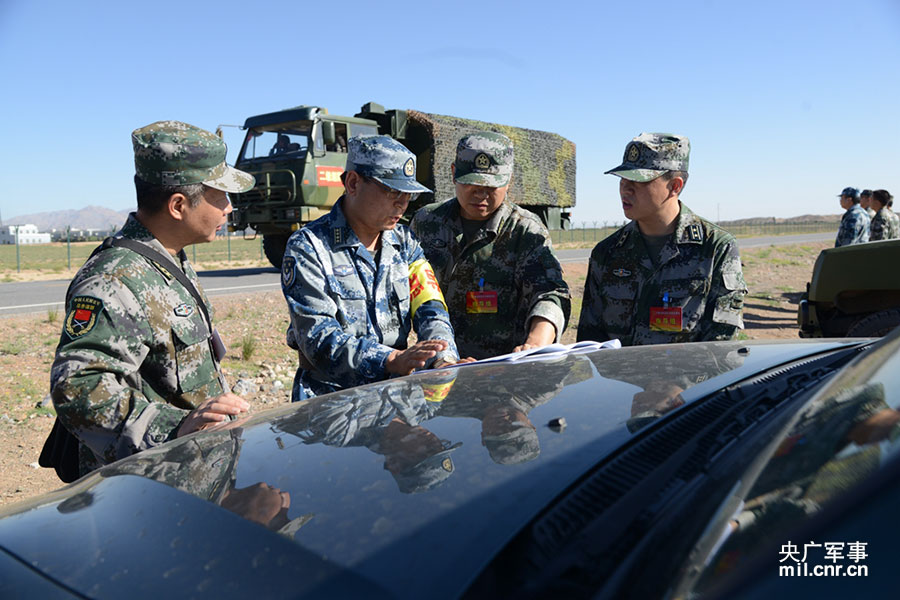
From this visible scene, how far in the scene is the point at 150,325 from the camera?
212 cm

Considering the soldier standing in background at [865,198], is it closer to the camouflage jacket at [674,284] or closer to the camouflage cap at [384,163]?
the camouflage jacket at [674,284]

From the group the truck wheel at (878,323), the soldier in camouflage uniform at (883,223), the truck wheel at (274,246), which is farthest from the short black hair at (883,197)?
the truck wheel at (274,246)

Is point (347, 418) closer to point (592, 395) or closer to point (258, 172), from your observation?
point (592, 395)

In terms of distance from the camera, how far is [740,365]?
66.6 inches

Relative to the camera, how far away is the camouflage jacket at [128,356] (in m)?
1.92

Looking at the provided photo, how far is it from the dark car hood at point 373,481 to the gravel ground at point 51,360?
129 inches

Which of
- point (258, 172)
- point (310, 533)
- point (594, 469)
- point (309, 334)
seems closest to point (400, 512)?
point (310, 533)

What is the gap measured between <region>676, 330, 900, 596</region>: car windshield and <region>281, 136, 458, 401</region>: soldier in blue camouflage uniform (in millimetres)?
1677

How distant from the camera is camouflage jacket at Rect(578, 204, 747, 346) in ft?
10.6

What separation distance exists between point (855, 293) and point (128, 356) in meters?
5.75

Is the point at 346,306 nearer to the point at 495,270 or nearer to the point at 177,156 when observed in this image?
the point at 177,156

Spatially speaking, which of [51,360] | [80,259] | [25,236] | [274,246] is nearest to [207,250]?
[80,259]

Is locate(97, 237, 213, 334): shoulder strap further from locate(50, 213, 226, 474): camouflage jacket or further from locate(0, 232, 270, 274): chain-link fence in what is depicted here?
locate(0, 232, 270, 274): chain-link fence

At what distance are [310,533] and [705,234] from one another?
2.82m
